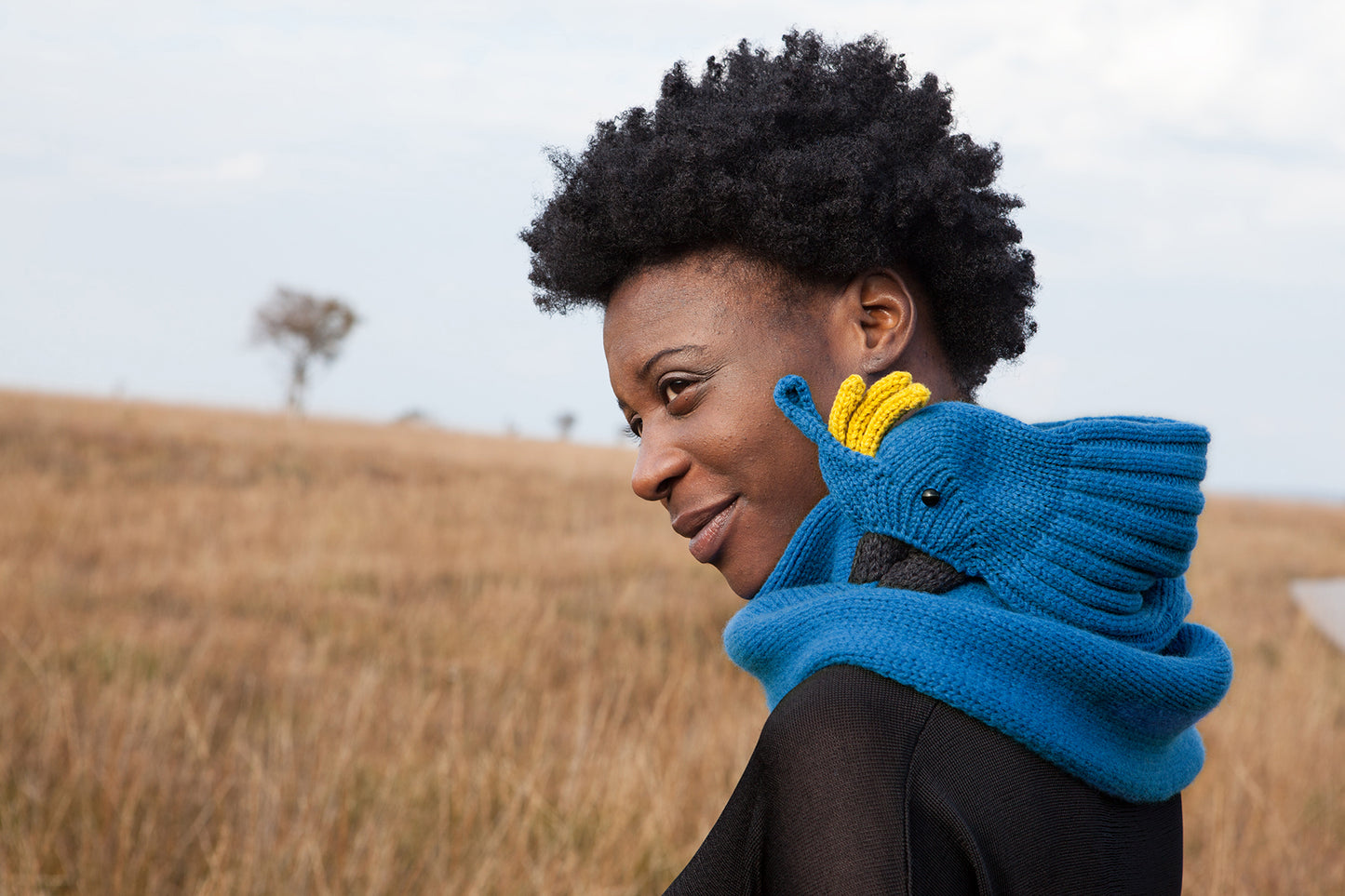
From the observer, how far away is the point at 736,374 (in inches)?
58.1

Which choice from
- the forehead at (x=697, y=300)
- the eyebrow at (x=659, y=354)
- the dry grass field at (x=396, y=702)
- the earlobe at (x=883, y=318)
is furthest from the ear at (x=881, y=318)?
the dry grass field at (x=396, y=702)

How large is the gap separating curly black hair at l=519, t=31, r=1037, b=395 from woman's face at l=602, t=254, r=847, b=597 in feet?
0.20

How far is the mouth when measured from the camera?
5.07 ft

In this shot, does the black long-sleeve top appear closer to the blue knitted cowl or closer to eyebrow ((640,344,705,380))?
the blue knitted cowl

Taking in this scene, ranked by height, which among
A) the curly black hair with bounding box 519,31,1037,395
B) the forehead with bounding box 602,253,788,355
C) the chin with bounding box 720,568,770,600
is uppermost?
the curly black hair with bounding box 519,31,1037,395

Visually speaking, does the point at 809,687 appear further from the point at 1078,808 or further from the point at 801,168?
the point at 801,168

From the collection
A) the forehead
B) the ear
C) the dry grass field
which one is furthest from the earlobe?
the dry grass field

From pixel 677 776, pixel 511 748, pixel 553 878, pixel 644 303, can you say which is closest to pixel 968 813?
pixel 644 303

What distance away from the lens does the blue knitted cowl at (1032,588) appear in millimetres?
1178

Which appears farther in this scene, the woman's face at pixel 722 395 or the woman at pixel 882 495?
the woman's face at pixel 722 395

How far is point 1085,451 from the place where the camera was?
1278 millimetres

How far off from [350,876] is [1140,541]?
2970mm

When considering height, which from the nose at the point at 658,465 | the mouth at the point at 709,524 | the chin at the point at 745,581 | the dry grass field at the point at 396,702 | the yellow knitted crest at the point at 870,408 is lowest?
the dry grass field at the point at 396,702

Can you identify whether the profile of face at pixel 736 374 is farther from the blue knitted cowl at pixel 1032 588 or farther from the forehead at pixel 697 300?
the blue knitted cowl at pixel 1032 588
